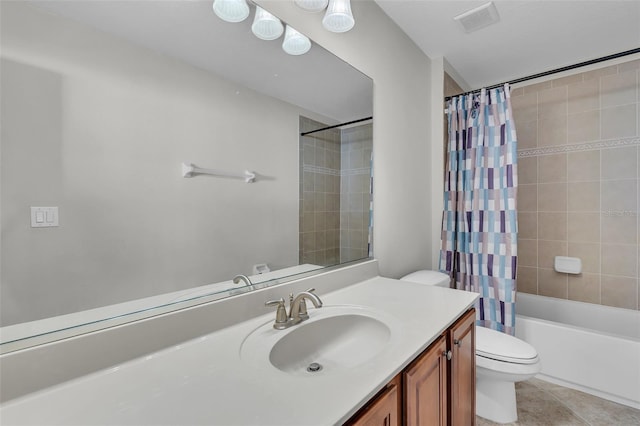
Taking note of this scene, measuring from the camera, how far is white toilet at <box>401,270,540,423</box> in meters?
1.47

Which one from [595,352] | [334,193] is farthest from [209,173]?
[595,352]

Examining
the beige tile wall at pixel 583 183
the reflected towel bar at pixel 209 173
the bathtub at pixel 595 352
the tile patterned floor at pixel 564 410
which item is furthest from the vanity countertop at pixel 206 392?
the beige tile wall at pixel 583 183

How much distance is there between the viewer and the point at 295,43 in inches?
49.9

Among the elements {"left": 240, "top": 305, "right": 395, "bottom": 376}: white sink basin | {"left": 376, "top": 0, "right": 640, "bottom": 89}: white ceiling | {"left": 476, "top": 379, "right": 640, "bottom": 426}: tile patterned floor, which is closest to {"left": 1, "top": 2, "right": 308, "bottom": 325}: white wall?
{"left": 240, "top": 305, "right": 395, "bottom": 376}: white sink basin

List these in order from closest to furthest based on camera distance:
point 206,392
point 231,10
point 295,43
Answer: point 206,392 < point 231,10 < point 295,43

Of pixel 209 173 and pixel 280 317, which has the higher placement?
pixel 209 173

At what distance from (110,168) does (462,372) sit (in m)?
1.40

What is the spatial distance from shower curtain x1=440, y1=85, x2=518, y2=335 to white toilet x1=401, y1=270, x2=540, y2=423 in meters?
0.46

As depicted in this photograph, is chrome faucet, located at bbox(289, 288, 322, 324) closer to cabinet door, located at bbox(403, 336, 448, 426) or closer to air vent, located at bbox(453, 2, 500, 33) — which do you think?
cabinet door, located at bbox(403, 336, 448, 426)

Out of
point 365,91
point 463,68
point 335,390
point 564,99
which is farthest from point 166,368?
point 564,99

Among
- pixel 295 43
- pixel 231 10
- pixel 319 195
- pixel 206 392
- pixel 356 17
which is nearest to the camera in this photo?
pixel 206 392

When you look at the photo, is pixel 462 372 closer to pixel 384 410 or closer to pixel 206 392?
pixel 384 410

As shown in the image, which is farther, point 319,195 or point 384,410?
point 319,195

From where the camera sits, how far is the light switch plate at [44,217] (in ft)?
2.05
